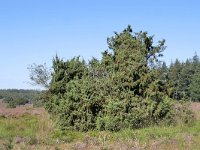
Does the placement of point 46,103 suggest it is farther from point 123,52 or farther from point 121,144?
point 121,144

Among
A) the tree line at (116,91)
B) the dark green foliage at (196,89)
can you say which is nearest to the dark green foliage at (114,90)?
the tree line at (116,91)

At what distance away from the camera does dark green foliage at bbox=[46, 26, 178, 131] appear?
20500 mm

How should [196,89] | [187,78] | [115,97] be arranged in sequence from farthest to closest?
1. [187,78]
2. [196,89]
3. [115,97]

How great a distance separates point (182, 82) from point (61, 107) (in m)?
72.2

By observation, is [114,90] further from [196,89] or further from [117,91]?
[196,89]

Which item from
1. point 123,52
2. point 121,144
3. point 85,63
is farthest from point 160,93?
point 121,144

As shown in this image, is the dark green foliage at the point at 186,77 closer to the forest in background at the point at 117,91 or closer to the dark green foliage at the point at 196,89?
the dark green foliage at the point at 196,89

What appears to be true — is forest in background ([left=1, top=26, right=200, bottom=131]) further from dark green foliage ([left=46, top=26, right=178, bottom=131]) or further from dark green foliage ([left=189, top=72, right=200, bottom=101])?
dark green foliage ([left=189, top=72, right=200, bottom=101])

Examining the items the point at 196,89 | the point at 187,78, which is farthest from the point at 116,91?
the point at 187,78

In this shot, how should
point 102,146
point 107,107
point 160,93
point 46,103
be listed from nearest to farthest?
1. point 102,146
2. point 107,107
3. point 160,93
4. point 46,103

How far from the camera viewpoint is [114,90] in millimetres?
22188

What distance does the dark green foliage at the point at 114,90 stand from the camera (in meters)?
20.5

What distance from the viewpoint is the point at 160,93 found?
23.3 meters

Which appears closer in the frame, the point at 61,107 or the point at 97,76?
the point at 61,107
